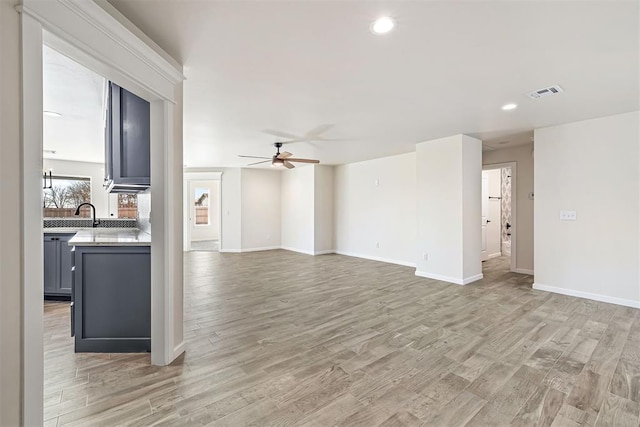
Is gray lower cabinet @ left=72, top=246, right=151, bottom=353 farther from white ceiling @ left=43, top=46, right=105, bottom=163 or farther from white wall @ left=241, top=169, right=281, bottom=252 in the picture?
white wall @ left=241, top=169, right=281, bottom=252

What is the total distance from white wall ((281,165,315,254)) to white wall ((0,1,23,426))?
6.69m

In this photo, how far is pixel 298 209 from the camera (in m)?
8.31

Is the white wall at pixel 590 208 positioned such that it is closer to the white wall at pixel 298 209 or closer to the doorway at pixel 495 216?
the doorway at pixel 495 216

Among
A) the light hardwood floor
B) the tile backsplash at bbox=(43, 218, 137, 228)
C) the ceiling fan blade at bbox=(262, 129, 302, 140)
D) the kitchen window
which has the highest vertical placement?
the ceiling fan blade at bbox=(262, 129, 302, 140)

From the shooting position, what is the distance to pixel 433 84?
2797mm

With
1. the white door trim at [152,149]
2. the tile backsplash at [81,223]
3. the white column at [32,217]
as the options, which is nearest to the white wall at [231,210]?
the tile backsplash at [81,223]

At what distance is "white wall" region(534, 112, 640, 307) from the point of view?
12.0ft

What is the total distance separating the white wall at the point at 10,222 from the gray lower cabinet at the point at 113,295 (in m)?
1.29

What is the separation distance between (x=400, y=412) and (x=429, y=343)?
104cm

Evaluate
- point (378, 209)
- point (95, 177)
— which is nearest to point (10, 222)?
point (378, 209)

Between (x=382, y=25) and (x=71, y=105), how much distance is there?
398 centimetres

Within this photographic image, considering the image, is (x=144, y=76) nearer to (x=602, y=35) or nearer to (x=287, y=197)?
(x=602, y=35)

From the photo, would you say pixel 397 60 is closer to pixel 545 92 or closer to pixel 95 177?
pixel 545 92

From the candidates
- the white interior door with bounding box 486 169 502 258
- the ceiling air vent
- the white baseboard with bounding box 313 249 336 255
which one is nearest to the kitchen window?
the white baseboard with bounding box 313 249 336 255
